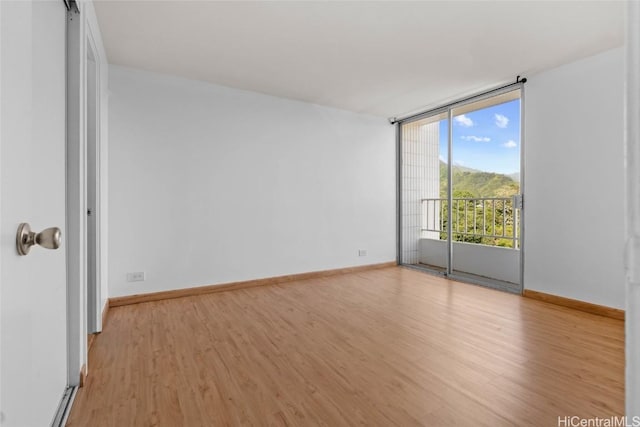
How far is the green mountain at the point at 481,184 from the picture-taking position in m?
4.73

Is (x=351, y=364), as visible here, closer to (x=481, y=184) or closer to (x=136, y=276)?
(x=136, y=276)

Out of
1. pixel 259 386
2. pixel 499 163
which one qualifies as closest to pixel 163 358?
pixel 259 386

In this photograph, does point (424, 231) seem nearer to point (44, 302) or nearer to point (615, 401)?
point (615, 401)

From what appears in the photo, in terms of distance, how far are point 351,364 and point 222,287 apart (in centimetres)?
214

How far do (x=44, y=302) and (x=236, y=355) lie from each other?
46.3 inches

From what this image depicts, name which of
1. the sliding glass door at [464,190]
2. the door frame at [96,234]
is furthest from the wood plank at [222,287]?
the sliding glass door at [464,190]

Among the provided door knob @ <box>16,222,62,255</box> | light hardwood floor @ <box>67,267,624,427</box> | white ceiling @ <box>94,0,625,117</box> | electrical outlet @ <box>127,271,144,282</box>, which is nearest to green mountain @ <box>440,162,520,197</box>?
white ceiling @ <box>94,0,625,117</box>

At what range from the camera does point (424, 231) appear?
5.57 metres

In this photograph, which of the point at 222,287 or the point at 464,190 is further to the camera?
the point at 464,190

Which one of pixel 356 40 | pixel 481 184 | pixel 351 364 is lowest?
pixel 351 364

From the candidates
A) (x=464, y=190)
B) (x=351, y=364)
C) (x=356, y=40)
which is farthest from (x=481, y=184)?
(x=351, y=364)

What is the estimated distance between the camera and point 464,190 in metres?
5.17

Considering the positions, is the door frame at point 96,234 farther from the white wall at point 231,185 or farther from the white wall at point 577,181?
the white wall at point 577,181

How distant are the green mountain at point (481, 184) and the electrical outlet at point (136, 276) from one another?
4.17 m
